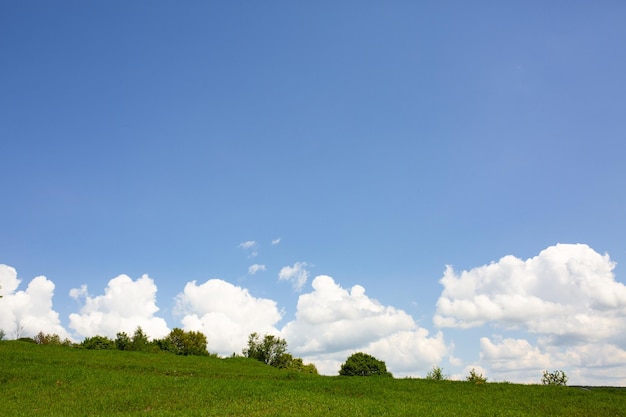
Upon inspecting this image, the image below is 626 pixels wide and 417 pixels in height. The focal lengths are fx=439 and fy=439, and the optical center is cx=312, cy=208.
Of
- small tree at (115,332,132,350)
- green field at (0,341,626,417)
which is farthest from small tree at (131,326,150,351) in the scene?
green field at (0,341,626,417)

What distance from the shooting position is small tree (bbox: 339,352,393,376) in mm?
88019

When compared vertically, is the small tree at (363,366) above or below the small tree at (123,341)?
below

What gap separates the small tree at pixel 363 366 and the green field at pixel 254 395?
4156cm

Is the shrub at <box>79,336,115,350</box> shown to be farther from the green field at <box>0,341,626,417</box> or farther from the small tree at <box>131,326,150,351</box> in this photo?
the green field at <box>0,341,626,417</box>

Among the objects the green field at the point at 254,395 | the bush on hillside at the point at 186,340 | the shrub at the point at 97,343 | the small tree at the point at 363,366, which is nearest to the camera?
the green field at the point at 254,395

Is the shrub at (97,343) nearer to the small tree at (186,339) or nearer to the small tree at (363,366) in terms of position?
the small tree at (186,339)

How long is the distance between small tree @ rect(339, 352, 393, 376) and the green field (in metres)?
41.6

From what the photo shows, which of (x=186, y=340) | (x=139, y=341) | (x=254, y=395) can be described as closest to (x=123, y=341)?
(x=139, y=341)

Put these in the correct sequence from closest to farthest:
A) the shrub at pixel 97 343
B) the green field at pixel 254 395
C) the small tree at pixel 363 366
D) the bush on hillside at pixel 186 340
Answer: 1. the green field at pixel 254 395
2. the shrub at pixel 97 343
3. the small tree at pixel 363 366
4. the bush on hillside at pixel 186 340

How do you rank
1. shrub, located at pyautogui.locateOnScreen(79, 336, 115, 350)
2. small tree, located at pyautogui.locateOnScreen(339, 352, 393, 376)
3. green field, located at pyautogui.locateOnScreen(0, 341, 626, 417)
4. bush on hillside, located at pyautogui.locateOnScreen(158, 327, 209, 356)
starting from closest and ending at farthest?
green field, located at pyautogui.locateOnScreen(0, 341, 626, 417) < shrub, located at pyautogui.locateOnScreen(79, 336, 115, 350) < small tree, located at pyautogui.locateOnScreen(339, 352, 393, 376) < bush on hillside, located at pyautogui.locateOnScreen(158, 327, 209, 356)

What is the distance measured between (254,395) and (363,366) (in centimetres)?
5672

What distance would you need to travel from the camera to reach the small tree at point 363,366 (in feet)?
289

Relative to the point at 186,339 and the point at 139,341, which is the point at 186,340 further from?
the point at 139,341

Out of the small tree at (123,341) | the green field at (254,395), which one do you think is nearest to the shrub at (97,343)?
the small tree at (123,341)
